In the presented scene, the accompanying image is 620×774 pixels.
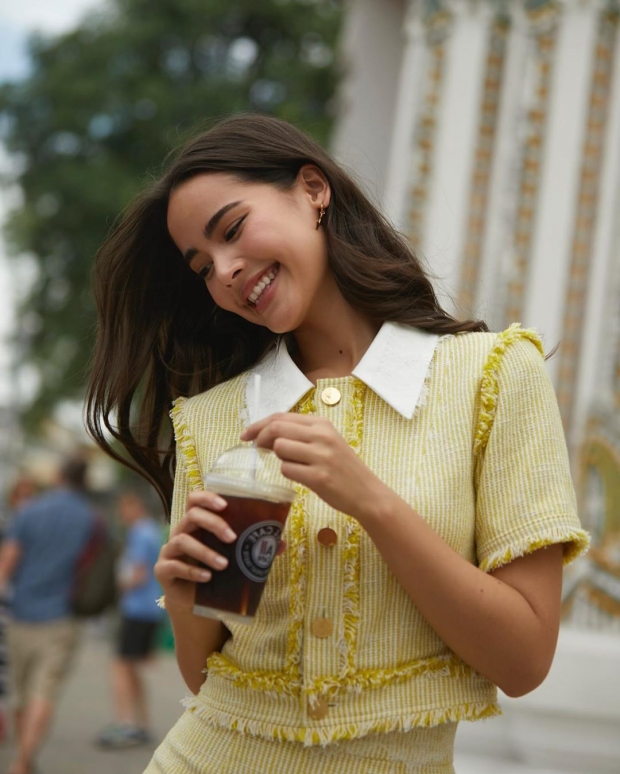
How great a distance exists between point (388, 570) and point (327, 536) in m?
0.11

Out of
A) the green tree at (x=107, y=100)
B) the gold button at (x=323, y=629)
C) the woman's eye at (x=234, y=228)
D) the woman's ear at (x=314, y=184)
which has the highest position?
the green tree at (x=107, y=100)

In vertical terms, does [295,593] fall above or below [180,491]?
below

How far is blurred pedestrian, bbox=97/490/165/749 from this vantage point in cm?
744

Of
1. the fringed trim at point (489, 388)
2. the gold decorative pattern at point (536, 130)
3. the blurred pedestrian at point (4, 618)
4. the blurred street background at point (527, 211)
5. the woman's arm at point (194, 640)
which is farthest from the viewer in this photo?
the blurred pedestrian at point (4, 618)

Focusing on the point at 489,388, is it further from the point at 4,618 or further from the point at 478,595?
the point at 4,618

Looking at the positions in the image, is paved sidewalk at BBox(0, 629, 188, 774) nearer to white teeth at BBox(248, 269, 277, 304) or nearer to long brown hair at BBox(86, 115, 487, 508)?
long brown hair at BBox(86, 115, 487, 508)

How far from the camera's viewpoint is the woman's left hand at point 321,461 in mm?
1498

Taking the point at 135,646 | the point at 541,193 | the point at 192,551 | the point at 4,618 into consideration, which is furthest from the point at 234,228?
the point at 135,646

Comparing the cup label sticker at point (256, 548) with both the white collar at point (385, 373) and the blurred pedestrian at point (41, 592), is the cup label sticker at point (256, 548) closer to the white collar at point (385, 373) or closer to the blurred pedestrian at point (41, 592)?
the white collar at point (385, 373)

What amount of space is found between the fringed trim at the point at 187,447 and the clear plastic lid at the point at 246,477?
300 millimetres

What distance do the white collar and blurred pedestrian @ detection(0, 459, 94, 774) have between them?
5.29 m

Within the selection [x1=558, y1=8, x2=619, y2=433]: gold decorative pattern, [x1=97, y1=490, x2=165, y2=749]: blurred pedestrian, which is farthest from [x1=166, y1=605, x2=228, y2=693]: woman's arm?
[x1=97, y1=490, x2=165, y2=749]: blurred pedestrian

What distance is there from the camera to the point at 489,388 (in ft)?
5.73

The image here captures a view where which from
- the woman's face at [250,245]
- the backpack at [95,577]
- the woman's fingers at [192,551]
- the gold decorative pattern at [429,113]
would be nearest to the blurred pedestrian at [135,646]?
the backpack at [95,577]
